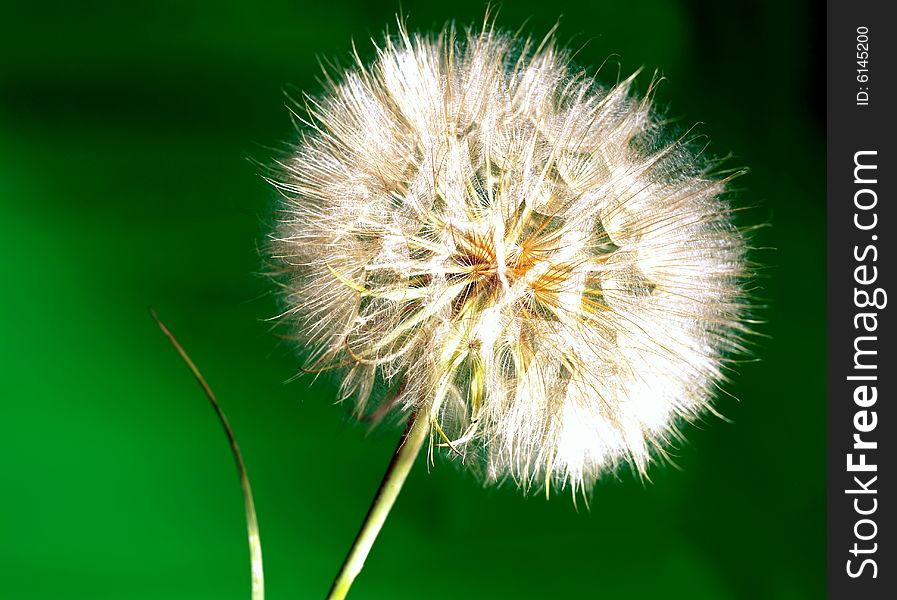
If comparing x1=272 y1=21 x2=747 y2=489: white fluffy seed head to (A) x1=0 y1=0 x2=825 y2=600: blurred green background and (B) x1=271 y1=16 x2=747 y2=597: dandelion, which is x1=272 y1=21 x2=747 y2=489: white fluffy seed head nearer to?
(B) x1=271 y1=16 x2=747 y2=597: dandelion

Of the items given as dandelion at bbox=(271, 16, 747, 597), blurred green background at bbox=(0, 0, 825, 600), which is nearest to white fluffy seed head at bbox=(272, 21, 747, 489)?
dandelion at bbox=(271, 16, 747, 597)

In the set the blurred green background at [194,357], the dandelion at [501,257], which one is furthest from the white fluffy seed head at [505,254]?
the blurred green background at [194,357]

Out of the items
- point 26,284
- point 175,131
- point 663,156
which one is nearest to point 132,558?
point 26,284

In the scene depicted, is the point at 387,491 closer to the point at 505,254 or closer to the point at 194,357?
the point at 505,254

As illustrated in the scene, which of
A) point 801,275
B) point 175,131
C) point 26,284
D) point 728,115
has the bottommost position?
point 26,284

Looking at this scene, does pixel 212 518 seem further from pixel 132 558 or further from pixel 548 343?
pixel 548 343

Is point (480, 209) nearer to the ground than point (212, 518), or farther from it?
farther from it

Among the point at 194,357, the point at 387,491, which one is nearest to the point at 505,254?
the point at 387,491
